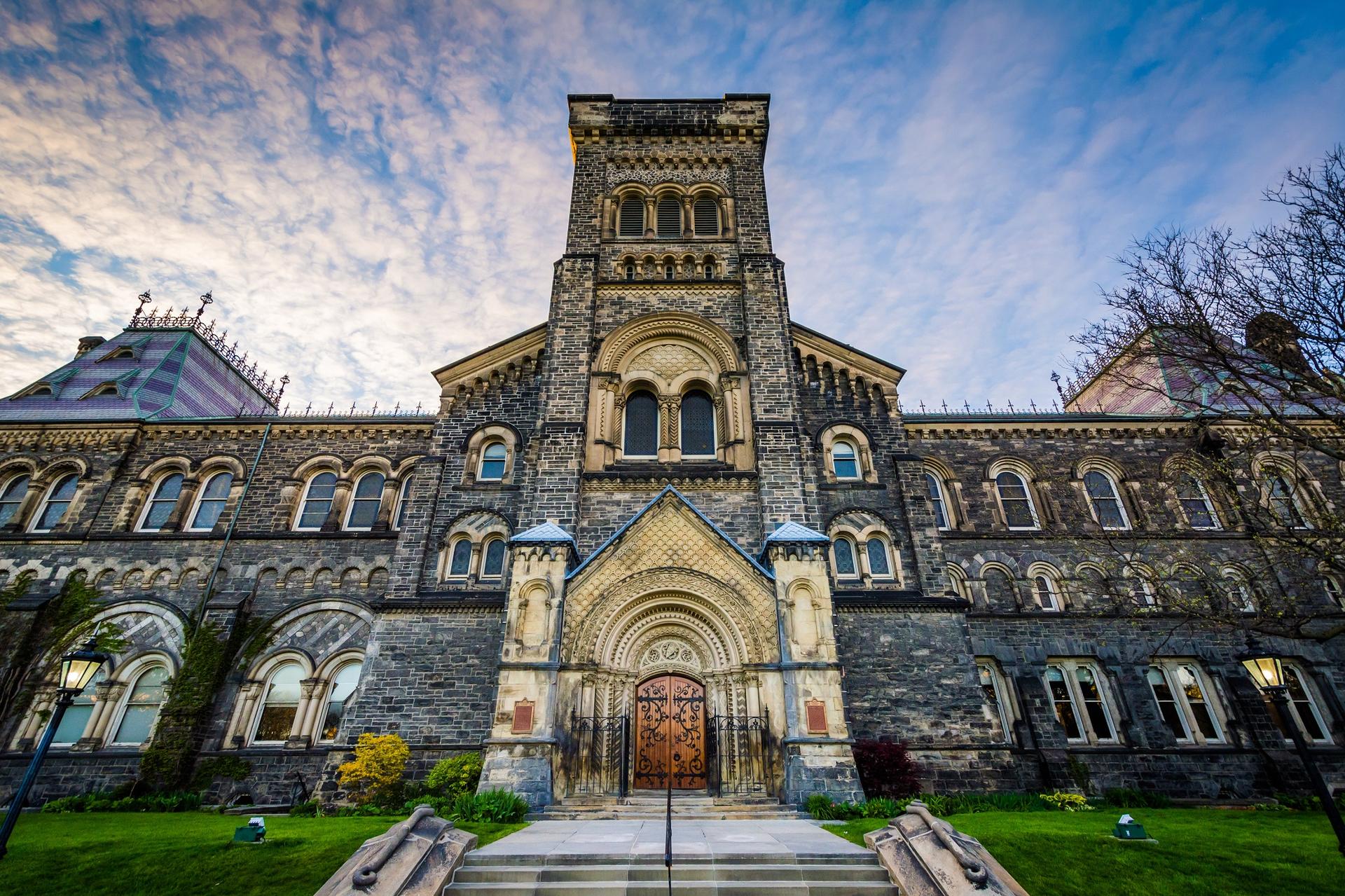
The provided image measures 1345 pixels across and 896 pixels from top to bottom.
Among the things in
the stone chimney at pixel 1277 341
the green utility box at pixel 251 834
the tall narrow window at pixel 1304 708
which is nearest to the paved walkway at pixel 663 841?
the green utility box at pixel 251 834

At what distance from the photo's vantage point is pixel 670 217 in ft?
69.7

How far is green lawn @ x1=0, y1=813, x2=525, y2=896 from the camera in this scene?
287 inches

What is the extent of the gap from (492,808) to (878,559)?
10.9m

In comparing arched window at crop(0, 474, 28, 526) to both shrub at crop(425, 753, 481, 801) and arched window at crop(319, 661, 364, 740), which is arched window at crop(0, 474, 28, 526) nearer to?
arched window at crop(319, 661, 364, 740)

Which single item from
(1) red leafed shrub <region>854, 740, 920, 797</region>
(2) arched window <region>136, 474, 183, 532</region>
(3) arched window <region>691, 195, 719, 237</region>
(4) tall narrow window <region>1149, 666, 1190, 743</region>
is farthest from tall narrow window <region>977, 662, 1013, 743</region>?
(2) arched window <region>136, 474, 183, 532</region>

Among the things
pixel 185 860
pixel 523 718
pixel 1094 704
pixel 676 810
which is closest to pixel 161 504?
pixel 185 860

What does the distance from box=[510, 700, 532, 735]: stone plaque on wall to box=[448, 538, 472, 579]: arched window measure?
5.51 meters

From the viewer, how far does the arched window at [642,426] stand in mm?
17062

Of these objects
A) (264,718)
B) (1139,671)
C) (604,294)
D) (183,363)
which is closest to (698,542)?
(604,294)

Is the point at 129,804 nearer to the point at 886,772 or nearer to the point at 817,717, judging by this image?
the point at 817,717

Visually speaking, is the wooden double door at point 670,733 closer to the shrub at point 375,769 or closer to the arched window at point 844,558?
the shrub at point 375,769

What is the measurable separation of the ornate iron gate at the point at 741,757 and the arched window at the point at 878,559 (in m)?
5.90

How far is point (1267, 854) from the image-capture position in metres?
8.82

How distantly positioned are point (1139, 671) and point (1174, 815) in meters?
5.60
